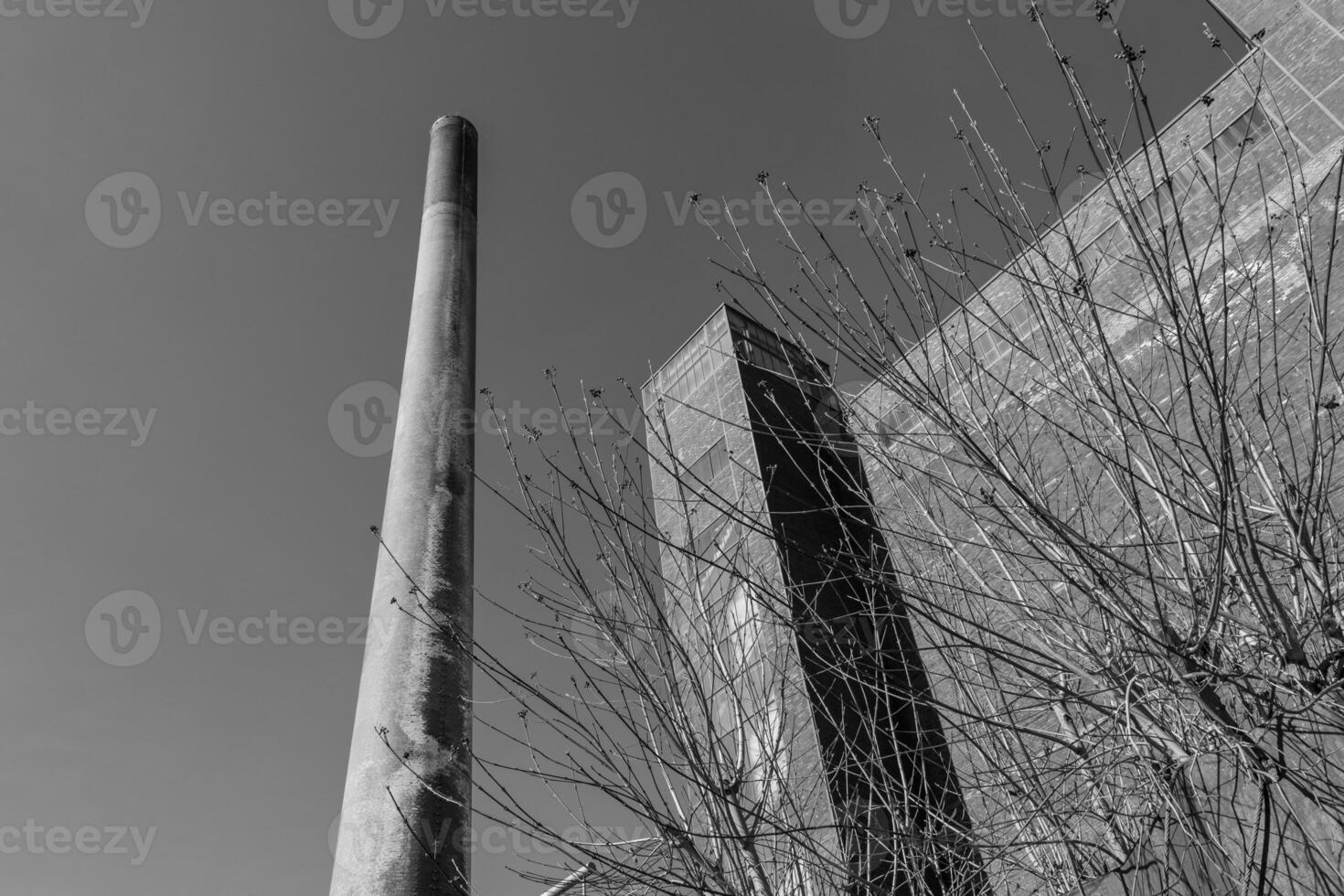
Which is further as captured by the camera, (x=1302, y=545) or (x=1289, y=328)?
(x=1289, y=328)

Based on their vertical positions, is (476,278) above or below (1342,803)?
above

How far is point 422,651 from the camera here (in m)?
6.86

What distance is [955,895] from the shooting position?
4.52 metres

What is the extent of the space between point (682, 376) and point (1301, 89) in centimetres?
1223

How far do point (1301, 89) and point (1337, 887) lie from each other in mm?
15752

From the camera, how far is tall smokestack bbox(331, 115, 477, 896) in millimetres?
6008

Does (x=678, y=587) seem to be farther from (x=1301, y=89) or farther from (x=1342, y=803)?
(x=1301, y=89)

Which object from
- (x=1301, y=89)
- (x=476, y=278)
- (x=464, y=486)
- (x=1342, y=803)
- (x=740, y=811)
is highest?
(x=1301, y=89)

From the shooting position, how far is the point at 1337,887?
2.16 meters

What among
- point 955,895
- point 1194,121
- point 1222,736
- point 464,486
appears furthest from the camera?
point 1194,121

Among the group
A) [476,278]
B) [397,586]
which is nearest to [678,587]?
[397,586]

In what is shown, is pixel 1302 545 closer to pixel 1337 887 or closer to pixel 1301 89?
pixel 1337 887

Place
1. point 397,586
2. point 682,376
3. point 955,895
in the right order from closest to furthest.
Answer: point 955,895 < point 397,586 < point 682,376

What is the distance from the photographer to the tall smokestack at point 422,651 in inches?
237
